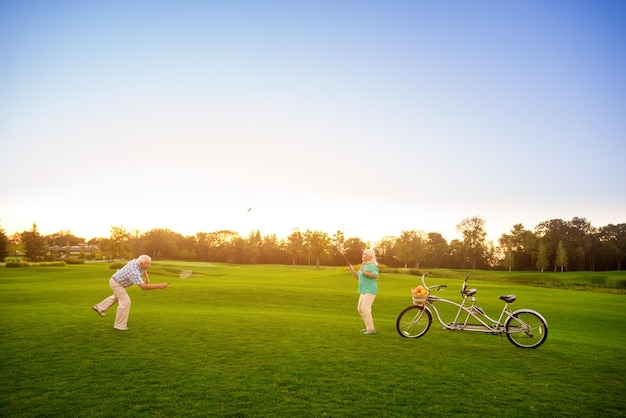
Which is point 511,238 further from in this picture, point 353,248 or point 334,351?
point 334,351

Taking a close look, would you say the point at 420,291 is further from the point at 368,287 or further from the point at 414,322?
the point at 368,287

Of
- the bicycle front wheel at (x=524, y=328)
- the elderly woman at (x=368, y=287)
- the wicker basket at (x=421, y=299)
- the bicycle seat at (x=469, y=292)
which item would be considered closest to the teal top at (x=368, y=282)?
the elderly woman at (x=368, y=287)

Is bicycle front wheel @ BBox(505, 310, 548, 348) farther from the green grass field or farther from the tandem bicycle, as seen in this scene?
Result: the green grass field

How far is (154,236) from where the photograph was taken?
120 meters

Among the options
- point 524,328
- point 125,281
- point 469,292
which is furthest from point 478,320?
point 125,281

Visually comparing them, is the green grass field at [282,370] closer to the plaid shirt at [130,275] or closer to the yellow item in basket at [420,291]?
the yellow item in basket at [420,291]

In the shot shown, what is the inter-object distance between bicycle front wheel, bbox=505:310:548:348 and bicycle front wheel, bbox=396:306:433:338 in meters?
2.35

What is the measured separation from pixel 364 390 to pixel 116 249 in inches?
3364

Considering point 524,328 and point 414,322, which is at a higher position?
point 524,328

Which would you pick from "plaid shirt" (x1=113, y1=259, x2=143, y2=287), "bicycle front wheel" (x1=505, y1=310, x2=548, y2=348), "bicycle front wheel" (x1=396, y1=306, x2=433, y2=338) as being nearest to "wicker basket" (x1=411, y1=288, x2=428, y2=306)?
"bicycle front wheel" (x1=396, y1=306, x2=433, y2=338)

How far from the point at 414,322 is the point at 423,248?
113 metres

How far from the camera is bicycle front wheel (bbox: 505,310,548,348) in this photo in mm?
12094

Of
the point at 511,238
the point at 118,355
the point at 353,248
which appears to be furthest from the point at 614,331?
the point at 511,238

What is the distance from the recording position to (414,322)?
43.2 feet
